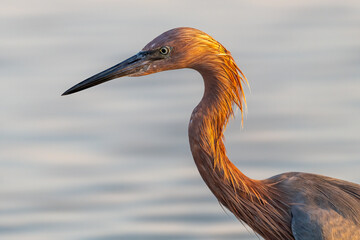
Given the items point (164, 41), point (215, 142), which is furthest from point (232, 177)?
point (164, 41)

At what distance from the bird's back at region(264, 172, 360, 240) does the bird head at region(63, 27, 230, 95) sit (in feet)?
3.98

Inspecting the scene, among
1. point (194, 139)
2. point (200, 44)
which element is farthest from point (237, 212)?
point (200, 44)

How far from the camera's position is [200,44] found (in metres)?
6.95

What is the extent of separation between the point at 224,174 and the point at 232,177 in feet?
0.27

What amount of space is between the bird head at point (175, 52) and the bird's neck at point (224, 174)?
0.59 feet

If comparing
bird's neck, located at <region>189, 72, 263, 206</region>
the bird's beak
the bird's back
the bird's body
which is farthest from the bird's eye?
the bird's back

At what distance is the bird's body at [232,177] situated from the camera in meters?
6.96

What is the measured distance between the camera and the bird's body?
274 inches

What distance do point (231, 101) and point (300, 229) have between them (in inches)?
43.8

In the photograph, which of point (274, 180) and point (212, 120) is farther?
point (274, 180)

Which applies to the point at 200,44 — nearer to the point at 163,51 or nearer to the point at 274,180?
the point at 163,51

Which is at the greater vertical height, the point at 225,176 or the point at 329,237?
the point at 225,176

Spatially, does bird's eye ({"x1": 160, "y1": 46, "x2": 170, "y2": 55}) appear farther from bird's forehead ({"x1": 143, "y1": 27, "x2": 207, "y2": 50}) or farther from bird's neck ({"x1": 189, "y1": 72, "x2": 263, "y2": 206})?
bird's neck ({"x1": 189, "y1": 72, "x2": 263, "y2": 206})

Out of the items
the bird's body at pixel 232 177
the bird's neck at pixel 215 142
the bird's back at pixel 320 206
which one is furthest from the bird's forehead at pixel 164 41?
the bird's back at pixel 320 206
